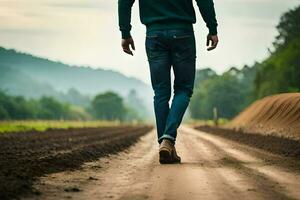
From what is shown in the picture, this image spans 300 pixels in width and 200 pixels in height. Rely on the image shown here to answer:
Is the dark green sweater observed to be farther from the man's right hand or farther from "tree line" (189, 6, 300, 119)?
"tree line" (189, 6, 300, 119)

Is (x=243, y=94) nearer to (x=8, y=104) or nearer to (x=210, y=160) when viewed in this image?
(x=8, y=104)

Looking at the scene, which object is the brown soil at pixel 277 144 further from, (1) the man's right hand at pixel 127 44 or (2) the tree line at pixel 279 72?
(2) the tree line at pixel 279 72

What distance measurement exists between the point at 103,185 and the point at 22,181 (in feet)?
2.31

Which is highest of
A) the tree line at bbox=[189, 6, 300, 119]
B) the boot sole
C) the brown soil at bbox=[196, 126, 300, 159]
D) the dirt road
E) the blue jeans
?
the tree line at bbox=[189, 6, 300, 119]

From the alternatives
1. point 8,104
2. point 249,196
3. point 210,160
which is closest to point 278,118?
point 210,160

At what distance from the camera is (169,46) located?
7641mm

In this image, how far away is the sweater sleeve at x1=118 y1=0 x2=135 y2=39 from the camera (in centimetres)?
788

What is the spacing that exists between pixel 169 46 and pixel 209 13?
0.75m

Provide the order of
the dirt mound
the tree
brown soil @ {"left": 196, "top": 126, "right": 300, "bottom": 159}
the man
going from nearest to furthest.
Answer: the man, brown soil @ {"left": 196, "top": 126, "right": 300, "bottom": 159}, the dirt mound, the tree

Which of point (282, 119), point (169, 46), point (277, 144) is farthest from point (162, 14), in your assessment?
point (282, 119)

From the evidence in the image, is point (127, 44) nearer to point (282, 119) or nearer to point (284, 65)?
point (282, 119)

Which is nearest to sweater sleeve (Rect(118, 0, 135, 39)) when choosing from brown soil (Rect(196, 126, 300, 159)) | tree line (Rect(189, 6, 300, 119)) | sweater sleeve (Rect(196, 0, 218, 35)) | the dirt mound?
sweater sleeve (Rect(196, 0, 218, 35))

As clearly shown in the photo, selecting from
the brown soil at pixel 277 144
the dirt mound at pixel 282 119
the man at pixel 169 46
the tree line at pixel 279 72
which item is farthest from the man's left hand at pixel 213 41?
the tree line at pixel 279 72

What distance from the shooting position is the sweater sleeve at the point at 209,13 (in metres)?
7.91
